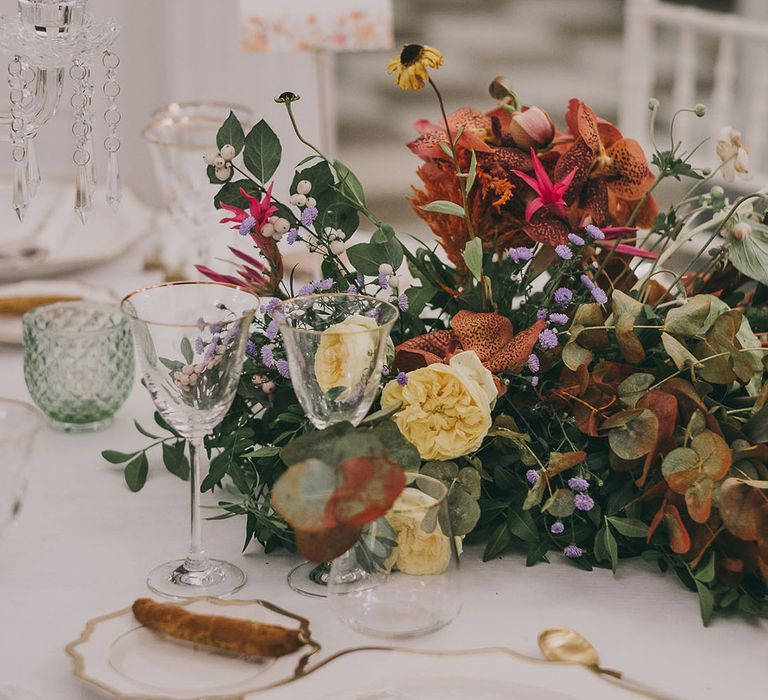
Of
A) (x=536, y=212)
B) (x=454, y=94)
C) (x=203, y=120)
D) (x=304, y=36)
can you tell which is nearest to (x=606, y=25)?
(x=454, y=94)

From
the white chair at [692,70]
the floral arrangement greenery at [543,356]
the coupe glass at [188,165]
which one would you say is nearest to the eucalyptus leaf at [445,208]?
the floral arrangement greenery at [543,356]

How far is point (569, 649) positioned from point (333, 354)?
282mm

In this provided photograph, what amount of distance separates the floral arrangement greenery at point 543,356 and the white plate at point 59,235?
0.65 meters

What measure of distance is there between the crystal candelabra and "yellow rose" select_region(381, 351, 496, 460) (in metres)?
0.36

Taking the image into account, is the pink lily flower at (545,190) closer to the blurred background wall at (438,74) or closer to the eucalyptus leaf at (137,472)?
the eucalyptus leaf at (137,472)

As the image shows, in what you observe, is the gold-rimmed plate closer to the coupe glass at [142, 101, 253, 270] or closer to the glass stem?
the glass stem

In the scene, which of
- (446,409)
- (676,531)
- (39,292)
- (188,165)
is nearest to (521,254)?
(446,409)

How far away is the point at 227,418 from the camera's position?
98 cm

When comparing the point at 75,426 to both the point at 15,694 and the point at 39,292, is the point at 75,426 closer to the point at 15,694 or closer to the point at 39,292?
the point at 39,292

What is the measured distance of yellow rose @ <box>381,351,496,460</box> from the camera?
832 millimetres

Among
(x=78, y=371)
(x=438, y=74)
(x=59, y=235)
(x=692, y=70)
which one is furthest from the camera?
(x=438, y=74)

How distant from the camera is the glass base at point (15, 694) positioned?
0.72 m

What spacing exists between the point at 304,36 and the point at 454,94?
4.37 m

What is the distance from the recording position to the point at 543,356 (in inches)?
35.9
